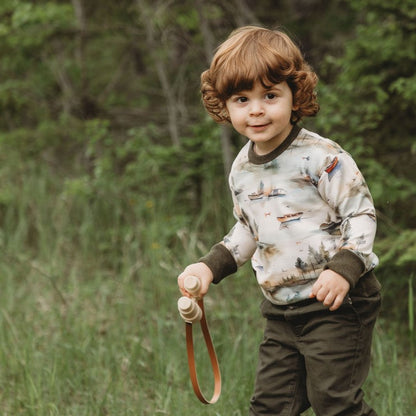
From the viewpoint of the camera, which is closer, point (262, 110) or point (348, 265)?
point (348, 265)

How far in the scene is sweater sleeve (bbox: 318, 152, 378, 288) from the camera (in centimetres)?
204

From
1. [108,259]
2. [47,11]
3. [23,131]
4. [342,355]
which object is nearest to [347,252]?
[342,355]

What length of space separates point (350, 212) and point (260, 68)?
20.2 inches

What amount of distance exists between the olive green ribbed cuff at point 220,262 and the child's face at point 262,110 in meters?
0.43

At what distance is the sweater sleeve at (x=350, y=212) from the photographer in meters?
2.04

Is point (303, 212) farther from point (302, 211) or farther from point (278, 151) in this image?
point (278, 151)

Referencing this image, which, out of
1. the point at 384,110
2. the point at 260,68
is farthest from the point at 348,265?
the point at 384,110

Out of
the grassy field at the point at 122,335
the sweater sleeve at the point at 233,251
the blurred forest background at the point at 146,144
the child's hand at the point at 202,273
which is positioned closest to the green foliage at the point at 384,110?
the blurred forest background at the point at 146,144

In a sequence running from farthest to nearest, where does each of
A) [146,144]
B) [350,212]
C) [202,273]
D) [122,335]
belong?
1. [146,144]
2. [122,335]
3. [202,273]
4. [350,212]

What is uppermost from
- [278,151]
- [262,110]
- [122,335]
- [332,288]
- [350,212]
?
[262,110]

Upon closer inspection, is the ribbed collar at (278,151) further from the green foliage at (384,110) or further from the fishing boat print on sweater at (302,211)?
the green foliage at (384,110)

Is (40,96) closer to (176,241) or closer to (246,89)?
(176,241)

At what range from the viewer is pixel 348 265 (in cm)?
201

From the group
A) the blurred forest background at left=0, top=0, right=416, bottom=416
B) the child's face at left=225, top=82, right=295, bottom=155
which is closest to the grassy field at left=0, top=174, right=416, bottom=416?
the blurred forest background at left=0, top=0, right=416, bottom=416
